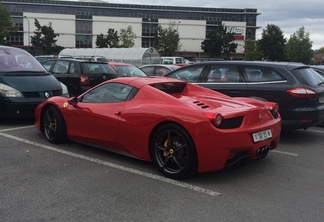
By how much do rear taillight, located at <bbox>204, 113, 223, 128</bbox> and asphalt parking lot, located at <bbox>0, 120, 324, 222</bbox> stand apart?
0.78m

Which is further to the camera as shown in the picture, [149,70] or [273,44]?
[273,44]

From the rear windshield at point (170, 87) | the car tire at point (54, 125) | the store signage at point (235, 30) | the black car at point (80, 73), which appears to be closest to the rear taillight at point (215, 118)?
the rear windshield at point (170, 87)

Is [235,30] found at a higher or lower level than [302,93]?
higher

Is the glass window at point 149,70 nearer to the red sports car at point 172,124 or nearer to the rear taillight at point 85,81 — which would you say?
the rear taillight at point 85,81

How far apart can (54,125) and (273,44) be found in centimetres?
7384

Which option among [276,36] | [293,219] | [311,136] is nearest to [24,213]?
[293,219]

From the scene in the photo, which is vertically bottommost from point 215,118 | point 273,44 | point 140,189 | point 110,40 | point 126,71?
point 140,189

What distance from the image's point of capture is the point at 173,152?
14.6ft

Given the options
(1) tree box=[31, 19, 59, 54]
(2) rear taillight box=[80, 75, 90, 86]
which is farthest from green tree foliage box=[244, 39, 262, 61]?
(2) rear taillight box=[80, 75, 90, 86]

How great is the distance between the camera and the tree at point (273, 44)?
73375 mm

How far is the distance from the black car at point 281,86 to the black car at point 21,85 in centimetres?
356

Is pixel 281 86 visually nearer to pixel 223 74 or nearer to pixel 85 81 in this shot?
pixel 223 74

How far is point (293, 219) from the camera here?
3.45 meters

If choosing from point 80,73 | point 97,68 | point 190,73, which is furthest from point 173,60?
point 190,73
